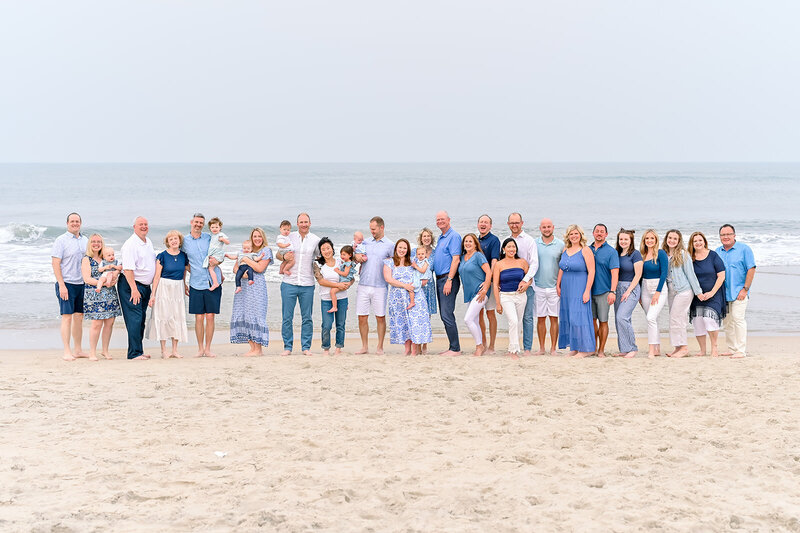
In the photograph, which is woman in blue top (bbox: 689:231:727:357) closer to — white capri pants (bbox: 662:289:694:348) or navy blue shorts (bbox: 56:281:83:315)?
white capri pants (bbox: 662:289:694:348)

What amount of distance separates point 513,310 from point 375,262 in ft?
5.68

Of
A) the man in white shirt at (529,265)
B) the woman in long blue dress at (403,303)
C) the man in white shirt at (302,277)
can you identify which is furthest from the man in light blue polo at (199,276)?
the man in white shirt at (529,265)

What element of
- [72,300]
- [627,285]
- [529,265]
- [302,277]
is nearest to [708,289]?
[627,285]

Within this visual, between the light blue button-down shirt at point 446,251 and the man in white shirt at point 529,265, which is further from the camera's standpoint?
the light blue button-down shirt at point 446,251

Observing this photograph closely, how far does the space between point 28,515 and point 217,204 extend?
146 feet

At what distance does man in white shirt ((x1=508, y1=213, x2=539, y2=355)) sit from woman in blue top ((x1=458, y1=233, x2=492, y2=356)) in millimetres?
419

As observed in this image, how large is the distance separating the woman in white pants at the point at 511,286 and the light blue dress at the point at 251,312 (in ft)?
8.92

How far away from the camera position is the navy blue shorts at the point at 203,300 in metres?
8.65

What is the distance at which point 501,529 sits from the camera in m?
4.04

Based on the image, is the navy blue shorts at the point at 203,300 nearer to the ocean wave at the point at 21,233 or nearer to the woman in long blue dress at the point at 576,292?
the woman in long blue dress at the point at 576,292

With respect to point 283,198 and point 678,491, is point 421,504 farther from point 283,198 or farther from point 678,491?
point 283,198

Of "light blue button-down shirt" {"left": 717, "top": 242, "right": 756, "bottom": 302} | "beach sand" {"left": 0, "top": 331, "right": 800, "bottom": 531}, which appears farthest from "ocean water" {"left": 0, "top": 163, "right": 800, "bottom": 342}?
"beach sand" {"left": 0, "top": 331, "right": 800, "bottom": 531}

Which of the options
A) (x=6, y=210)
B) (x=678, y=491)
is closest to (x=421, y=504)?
(x=678, y=491)

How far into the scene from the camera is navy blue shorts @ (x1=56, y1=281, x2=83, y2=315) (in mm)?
8328
